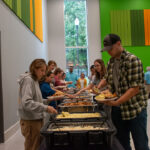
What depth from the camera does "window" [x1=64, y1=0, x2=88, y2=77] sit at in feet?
32.8

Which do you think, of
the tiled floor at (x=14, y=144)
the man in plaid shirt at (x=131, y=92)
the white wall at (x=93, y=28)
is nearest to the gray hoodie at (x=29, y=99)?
the man in plaid shirt at (x=131, y=92)

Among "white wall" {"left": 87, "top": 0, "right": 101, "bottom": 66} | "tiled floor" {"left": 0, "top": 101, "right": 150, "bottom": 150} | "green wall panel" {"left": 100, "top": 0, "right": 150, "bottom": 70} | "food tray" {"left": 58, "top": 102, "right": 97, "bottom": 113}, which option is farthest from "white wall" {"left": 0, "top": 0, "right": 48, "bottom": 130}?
"green wall panel" {"left": 100, "top": 0, "right": 150, "bottom": 70}

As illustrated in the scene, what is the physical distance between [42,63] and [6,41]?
2074mm

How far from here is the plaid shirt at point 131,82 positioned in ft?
5.03

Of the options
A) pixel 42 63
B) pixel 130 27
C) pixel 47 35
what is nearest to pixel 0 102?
pixel 42 63

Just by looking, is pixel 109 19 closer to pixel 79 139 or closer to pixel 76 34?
pixel 76 34

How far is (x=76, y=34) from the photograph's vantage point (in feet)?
33.0

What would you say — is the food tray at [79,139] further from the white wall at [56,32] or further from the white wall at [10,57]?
the white wall at [56,32]

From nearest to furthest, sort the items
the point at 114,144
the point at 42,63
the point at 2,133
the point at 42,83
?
1. the point at 114,144
2. the point at 42,63
3. the point at 42,83
4. the point at 2,133

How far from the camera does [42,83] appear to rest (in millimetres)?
2584

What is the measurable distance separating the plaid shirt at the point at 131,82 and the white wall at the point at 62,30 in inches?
321

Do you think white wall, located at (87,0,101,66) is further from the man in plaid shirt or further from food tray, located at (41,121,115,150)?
food tray, located at (41,121,115,150)

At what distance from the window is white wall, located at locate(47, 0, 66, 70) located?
31cm

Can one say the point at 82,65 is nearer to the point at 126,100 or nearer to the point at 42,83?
the point at 42,83
